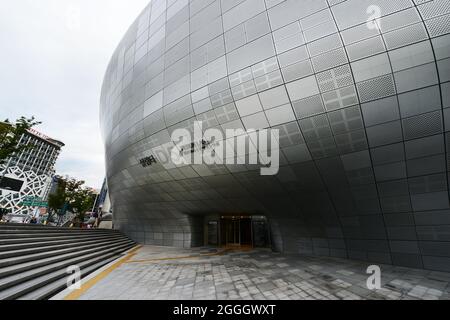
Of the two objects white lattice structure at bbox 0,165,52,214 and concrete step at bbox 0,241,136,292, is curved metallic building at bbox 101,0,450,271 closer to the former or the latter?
concrete step at bbox 0,241,136,292

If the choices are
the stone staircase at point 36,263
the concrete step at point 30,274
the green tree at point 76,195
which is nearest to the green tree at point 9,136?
the stone staircase at point 36,263

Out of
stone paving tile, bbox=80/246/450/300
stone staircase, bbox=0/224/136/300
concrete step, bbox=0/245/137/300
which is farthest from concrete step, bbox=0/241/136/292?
stone paving tile, bbox=80/246/450/300

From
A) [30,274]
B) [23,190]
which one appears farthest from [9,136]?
[23,190]

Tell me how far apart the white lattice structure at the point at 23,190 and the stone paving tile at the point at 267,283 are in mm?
74478

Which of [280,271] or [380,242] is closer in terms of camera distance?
[280,271]

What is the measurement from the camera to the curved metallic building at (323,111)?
6.49 meters

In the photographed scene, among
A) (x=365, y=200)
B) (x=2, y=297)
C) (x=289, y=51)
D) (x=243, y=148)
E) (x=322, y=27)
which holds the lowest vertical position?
(x=2, y=297)

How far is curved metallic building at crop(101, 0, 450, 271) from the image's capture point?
6.49 metres

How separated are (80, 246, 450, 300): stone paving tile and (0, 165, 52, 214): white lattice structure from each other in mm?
74478

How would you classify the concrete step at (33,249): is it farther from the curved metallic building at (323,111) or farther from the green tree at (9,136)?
the green tree at (9,136)
